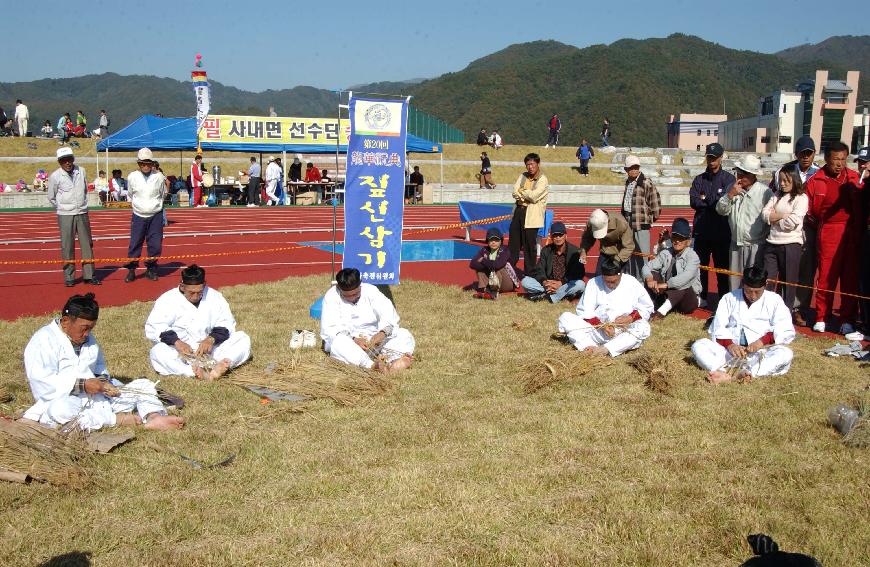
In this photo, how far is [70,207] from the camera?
11672 millimetres

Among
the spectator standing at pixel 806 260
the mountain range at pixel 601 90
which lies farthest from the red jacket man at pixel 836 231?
the mountain range at pixel 601 90

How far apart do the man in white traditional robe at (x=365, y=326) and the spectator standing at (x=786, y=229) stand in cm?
426

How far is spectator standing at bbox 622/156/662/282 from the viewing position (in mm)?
10438

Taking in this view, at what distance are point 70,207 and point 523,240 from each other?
6.40 metres

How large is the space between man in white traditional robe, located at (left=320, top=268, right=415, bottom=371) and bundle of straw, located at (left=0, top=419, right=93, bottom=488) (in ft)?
9.24

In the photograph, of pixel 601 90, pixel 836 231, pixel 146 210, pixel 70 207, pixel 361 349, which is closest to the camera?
pixel 361 349

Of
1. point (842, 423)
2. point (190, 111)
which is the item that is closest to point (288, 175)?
point (842, 423)

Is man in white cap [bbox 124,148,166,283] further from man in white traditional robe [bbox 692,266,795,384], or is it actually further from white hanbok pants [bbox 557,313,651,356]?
man in white traditional robe [bbox 692,266,795,384]

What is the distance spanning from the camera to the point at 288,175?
101 feet

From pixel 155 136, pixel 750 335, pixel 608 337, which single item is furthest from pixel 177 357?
pixel 155 136

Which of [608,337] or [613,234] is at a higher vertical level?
[613,234]

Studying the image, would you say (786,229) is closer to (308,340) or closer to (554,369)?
(554,369)

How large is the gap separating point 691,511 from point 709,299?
21.6 feet

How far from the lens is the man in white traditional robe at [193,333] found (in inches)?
286
